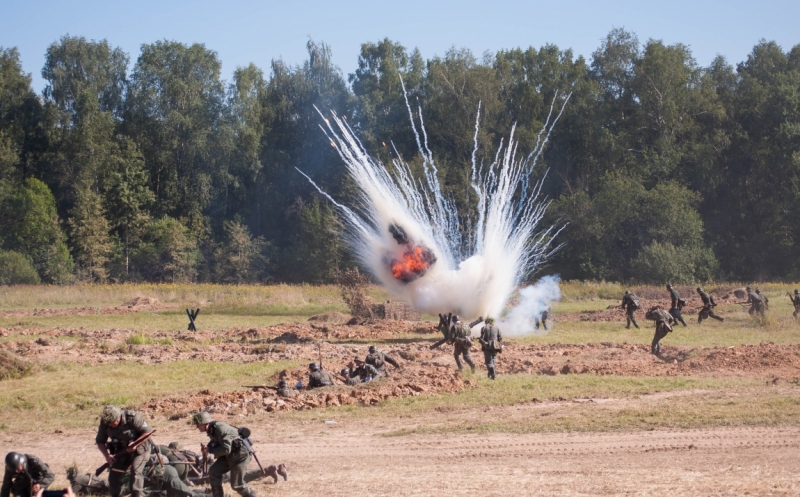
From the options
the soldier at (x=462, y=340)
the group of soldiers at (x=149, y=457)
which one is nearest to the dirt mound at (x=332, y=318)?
the soldier at (x=462, y=340)

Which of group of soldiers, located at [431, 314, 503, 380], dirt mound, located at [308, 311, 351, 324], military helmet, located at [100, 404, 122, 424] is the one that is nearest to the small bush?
dirt mound, located at [308, 311, 351, 324]

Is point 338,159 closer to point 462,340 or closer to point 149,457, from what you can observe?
point 462,340

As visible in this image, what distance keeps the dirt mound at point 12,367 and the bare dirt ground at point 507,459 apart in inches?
260

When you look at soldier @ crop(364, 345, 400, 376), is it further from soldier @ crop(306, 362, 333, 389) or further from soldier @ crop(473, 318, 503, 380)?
soldier @ crop(473, 318, 503, 380)

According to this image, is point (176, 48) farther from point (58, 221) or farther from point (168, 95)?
point (58, 221)

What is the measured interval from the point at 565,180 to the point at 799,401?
167 feet

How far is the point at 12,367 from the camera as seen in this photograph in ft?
77.2

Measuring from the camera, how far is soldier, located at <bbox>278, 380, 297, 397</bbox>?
20.1 m

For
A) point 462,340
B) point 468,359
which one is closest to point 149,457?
point 462,340

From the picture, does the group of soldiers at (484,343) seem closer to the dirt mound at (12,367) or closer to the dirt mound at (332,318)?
the dirt mound at (12,367)

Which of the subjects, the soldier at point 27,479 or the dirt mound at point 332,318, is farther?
the dirt mound at point 332,318

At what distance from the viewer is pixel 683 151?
68.4 metres

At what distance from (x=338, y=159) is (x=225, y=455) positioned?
63.2 metres

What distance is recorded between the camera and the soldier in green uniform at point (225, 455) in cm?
1154
